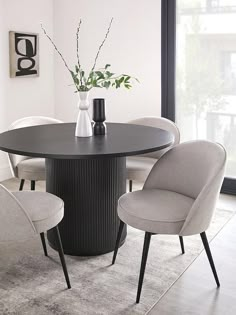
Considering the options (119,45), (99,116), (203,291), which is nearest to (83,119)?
(99,116)

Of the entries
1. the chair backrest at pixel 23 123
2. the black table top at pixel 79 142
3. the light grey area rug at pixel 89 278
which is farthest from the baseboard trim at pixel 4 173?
the light grey area rug at pixel 89 278

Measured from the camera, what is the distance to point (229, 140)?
4.20m

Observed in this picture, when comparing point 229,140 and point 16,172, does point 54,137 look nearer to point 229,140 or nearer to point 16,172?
point 16,172

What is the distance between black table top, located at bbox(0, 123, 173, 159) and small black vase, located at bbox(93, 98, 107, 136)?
0.06 m

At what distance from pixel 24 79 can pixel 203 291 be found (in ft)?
9.96

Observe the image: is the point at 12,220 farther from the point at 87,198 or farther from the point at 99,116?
the point at 99,116

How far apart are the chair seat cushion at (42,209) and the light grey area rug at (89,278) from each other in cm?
37

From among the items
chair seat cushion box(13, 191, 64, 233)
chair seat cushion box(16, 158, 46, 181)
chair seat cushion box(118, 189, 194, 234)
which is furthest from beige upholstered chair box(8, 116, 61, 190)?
chair seat cushion box(118, 189, 194, 234)

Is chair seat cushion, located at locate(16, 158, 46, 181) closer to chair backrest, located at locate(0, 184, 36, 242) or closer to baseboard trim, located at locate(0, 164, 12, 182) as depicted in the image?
chair backrest, located at locate(0, 184, 36, 242)

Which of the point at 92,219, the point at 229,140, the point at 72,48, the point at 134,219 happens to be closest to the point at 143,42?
the point at 72,48

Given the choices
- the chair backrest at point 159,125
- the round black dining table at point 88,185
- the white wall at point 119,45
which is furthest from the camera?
the white wall at point 119,45

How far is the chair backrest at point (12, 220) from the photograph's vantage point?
86.7 inches

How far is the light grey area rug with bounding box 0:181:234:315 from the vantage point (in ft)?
7.59

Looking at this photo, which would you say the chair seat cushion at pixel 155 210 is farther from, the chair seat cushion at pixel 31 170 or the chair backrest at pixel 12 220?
the chair seat cushion at pixel 31 170
